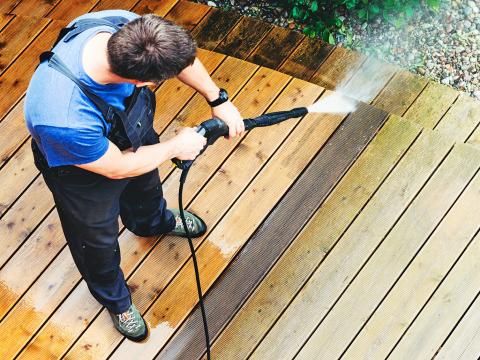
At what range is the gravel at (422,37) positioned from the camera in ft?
12.5

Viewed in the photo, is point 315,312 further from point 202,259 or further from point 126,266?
point 126,266

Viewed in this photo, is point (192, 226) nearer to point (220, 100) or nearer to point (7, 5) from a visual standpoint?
point (220, 100)

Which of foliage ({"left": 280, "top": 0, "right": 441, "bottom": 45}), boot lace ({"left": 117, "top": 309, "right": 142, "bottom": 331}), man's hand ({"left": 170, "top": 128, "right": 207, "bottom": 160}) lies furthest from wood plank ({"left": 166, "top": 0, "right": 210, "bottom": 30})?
boot lace ({"left": 117, "top": 309, "right": 142, "bottom": 331})

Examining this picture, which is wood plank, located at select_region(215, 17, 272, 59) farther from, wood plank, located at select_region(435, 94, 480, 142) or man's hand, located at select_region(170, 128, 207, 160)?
man's hand, located at select_region(170, 128, 207, 160)

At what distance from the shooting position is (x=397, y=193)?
304 centimetres

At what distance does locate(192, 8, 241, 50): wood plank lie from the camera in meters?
3.45

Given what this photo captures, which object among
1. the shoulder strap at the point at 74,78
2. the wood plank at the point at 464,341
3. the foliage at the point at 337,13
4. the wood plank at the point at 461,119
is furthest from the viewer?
the foliage at the point at 337,13

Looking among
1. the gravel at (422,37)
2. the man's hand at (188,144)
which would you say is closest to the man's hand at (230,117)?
the man's hand at (188,144)

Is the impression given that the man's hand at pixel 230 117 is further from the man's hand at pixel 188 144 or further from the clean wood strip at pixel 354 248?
the clean wood strip at pixel 354 248

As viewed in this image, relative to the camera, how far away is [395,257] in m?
2.94

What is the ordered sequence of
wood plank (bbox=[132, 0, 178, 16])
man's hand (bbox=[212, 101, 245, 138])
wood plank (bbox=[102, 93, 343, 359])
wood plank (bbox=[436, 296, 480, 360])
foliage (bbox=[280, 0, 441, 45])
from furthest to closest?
foliage (bbox=[280, 0, 441, 45])
wood plank (bbox=[132, 0, 178, 16])
wood plank (bbox=[102, 93, 343, 359])
wood plank (bbox=[436, 296, 480, 360])
man's hand (bbox=[212, 101, 245, 138])

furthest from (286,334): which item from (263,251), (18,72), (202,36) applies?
(18,72)

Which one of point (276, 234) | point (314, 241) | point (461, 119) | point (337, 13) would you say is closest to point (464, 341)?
point (314, 241)

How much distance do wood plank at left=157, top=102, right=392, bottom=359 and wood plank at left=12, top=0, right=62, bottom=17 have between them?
5.43 feet
